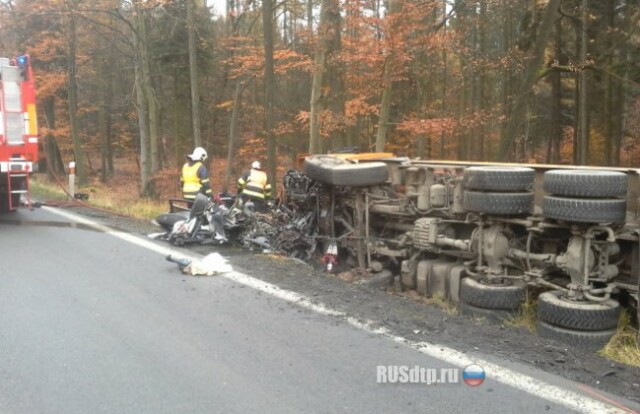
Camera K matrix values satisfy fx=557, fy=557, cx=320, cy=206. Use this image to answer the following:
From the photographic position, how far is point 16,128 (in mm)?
11055

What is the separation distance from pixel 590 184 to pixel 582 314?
1064 millimetres

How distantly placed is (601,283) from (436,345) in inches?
73.4

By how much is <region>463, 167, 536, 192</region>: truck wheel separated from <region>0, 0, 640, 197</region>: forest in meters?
3.87

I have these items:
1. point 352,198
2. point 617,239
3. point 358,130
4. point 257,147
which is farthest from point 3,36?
point 617,239

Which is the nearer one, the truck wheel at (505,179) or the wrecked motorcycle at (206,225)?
the truck wheel at (505,179)

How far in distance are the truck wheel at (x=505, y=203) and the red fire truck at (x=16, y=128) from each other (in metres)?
9.31

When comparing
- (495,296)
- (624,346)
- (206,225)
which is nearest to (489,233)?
(495,296)

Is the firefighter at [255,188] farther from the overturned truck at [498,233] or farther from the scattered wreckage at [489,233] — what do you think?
the overturned truck at [498,233]

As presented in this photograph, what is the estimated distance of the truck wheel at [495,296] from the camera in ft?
17.1

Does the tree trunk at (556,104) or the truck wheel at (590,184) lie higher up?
the tree trunk at (556,104)

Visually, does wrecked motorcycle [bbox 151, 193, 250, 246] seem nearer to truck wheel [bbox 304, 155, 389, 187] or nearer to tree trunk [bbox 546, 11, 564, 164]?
truck wheel [bbox 304, 155, 389, 187]

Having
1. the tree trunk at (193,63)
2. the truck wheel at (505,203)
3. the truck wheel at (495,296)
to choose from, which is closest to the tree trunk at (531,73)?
the truck wheel at (505,203)

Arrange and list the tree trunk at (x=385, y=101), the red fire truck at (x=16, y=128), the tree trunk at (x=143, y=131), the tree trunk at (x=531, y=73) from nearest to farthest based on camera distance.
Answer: the red fire truck at (x=16, y=128)
the tree trunk at (x=531, y=73)
the tree trunk at (x=385, y=101)
the tree trunk at (x=143, y=131)

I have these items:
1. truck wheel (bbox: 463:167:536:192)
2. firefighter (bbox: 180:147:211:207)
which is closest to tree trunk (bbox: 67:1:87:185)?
firefighter (bbox: 180:147:211:207)
